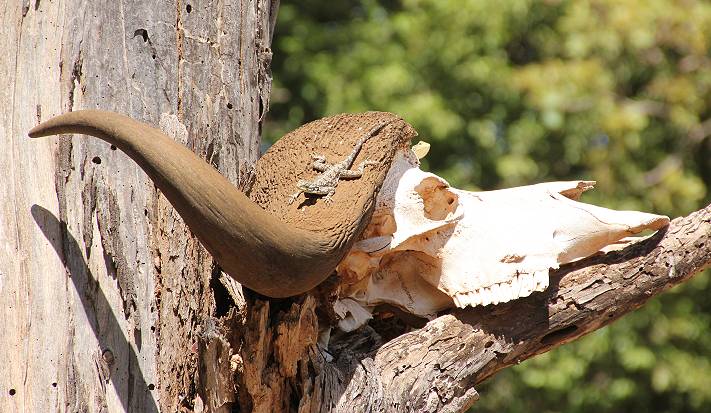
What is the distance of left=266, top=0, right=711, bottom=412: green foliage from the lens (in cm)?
844

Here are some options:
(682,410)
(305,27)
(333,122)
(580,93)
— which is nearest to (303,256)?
(333,122)

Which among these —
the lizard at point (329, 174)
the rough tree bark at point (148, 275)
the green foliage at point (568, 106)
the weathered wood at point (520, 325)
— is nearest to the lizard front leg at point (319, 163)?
the lizard at point (329, 174)

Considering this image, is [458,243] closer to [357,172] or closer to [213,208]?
[357,172]

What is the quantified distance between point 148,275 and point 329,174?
18.7 inches

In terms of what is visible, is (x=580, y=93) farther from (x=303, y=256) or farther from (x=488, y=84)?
(x=303, y=256)

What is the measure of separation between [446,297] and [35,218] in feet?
3.48

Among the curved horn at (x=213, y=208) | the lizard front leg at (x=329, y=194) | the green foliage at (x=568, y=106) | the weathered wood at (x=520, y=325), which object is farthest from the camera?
the green foliage at (x=568, y=106)

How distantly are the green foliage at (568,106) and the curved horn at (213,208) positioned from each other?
20.4ft

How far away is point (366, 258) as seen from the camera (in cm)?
267

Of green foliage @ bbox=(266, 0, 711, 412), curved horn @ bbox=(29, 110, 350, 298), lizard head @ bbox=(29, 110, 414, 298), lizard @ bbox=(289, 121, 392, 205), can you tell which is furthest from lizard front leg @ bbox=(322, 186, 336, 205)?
green foliage @ bbox=(266, 0, 711, 412)

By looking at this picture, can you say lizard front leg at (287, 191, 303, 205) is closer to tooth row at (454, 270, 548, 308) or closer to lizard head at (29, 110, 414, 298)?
lizard head at (29, 110, 414, 298)

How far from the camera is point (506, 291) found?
2695 mm

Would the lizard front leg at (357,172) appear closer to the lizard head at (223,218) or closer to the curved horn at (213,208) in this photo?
the lizard head at (223,218)

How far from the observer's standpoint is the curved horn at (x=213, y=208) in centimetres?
202
